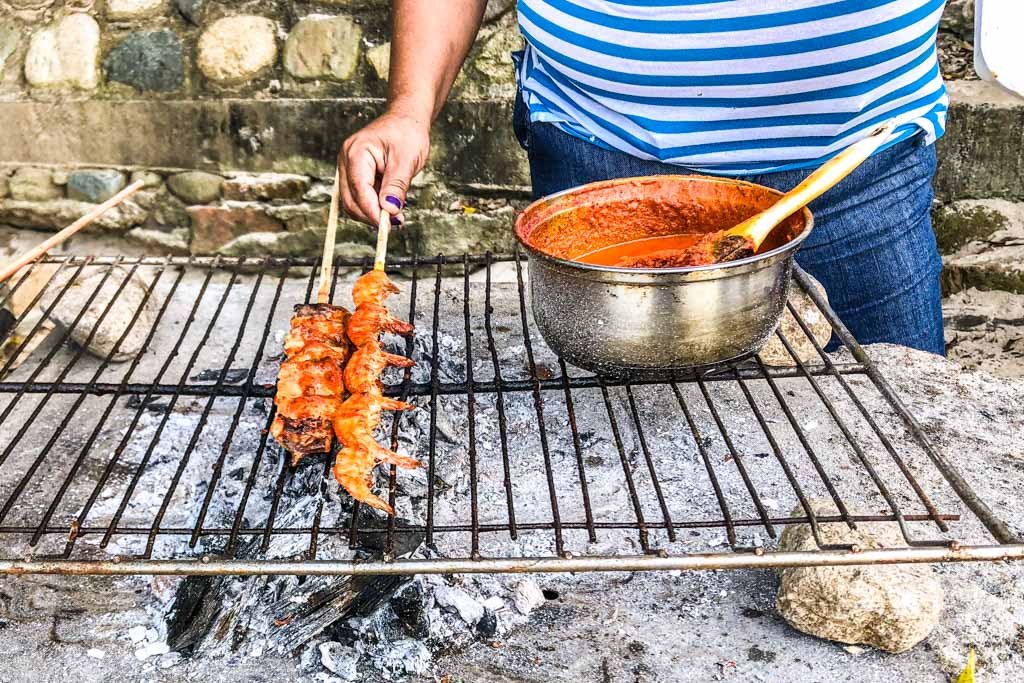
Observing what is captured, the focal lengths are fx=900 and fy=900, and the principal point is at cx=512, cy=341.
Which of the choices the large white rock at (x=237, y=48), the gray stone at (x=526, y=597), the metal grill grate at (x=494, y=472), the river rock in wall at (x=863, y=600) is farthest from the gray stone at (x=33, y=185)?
the river rock in wall at (x=863, y=600)

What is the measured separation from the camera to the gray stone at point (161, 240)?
415 cm

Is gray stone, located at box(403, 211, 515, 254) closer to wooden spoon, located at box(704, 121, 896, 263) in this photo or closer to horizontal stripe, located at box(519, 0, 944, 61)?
horizontal stripe, located at box(519, 0, 944, 61)

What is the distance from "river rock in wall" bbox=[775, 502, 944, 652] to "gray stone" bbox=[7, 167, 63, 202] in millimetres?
3638

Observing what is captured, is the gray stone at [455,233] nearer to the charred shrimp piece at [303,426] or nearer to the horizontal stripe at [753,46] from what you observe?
the horizontal stripe at [753,46]

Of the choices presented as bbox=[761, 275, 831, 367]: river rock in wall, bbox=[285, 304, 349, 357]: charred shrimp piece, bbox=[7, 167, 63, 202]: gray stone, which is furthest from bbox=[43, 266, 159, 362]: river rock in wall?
bbox=[761, 275, 831, 367]: river rock in wall

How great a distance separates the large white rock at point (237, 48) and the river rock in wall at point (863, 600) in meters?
3.07

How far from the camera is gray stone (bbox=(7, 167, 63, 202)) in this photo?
4035mm

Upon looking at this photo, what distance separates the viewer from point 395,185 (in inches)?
93.1

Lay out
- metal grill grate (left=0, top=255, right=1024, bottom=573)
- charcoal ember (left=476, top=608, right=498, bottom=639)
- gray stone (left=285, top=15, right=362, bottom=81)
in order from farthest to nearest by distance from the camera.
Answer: gray stone (left=285, top=15, right=362, bottom=81) → charcoal ember (left=476, top=608, right=498, bottom=639) → metal grill grate (left=0, top=255, right=1024, bottom=573)

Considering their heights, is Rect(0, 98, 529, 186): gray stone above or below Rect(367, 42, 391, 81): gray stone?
below

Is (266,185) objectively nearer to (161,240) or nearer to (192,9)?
(161,240)

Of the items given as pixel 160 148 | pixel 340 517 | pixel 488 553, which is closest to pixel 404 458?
pixel 340 517

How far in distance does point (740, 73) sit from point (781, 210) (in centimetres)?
60

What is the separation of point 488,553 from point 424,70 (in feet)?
4.77
